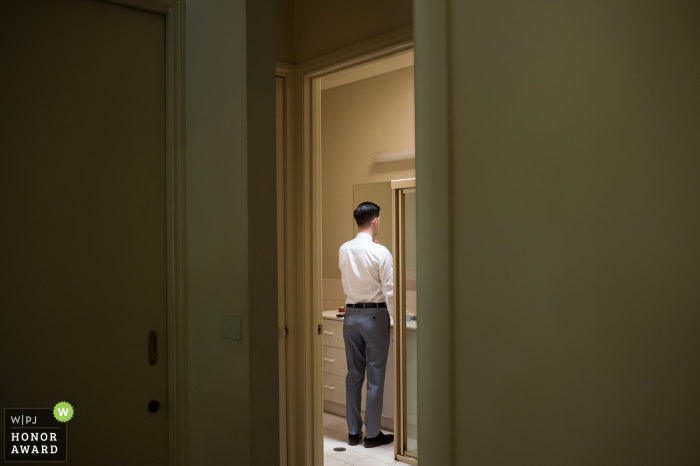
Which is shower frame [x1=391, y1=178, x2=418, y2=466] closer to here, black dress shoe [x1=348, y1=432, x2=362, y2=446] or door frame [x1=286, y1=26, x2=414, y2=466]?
black dress shoe [x1=348, y1=432, x2=362, y2=446]

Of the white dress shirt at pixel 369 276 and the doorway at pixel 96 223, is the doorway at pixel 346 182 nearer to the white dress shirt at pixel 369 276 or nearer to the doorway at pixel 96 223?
the white dress shirt at pixel 369 276

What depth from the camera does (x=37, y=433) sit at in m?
1.73

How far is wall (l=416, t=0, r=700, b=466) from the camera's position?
463 mm

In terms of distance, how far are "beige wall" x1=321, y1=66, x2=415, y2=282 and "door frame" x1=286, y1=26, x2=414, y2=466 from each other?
5.34ft

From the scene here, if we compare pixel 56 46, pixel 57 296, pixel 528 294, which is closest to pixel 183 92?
pixel 56 46

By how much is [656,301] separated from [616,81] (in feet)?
0.70

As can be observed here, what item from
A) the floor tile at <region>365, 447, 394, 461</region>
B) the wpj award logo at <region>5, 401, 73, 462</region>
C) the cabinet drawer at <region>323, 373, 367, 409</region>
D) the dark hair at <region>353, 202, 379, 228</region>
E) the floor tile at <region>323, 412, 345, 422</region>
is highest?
the dark hair at <region>353, 202, 379, 228</region>

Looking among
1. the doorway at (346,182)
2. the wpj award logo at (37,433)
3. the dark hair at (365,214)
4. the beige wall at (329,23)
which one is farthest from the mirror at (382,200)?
the wpj award logo at (37,433)

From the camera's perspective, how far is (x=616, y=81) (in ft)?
1.62

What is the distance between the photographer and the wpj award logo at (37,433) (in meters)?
1.70

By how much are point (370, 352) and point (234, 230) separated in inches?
84.4

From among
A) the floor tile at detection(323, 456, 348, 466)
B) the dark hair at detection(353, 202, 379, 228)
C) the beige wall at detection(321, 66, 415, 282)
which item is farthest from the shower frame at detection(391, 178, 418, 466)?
the beige wall at detection(321, 66, 415, 282)

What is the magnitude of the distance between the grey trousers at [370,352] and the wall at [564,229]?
3015mm

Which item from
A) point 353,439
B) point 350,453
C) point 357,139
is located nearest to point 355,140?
point 357,139
